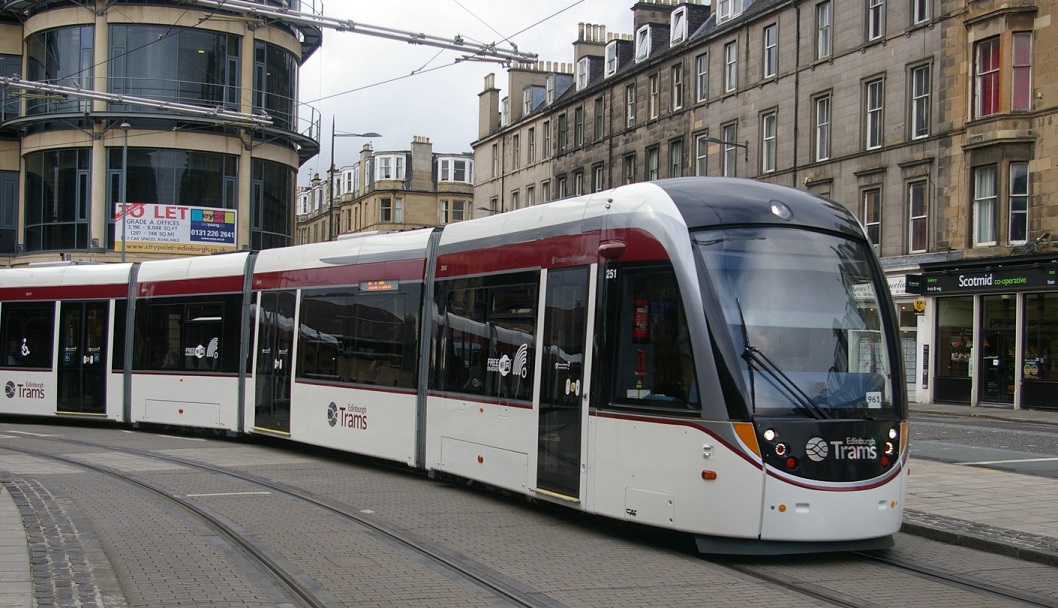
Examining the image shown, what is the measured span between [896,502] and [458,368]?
5.37 meters

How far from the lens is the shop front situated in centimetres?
3055

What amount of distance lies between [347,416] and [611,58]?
133 feet

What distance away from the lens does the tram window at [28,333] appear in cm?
2294

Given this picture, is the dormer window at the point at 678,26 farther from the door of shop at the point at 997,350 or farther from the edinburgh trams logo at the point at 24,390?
the edinburgh trams logo at the point at 24,390

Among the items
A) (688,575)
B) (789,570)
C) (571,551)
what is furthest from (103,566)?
(789,570)

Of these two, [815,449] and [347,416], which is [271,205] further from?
[815,449]

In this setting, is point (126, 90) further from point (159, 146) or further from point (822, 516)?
point (822, 516)

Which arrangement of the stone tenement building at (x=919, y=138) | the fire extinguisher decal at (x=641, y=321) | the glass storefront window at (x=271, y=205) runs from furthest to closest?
the glass storefront window at (x=271, y=205) → the stone tenement building at (x=919, y=138) → the fire extinguisher decal at (x=641, y=321)

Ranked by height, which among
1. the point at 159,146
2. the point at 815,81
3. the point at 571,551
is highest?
the point at 815,81

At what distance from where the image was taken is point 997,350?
3241 centimetres

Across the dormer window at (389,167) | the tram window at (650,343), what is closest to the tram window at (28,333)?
the tram window at (650,343)

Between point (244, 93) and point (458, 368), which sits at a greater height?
point (244, 93)

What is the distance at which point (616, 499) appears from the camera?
9.87 metres

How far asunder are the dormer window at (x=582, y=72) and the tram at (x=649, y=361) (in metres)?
42.4
